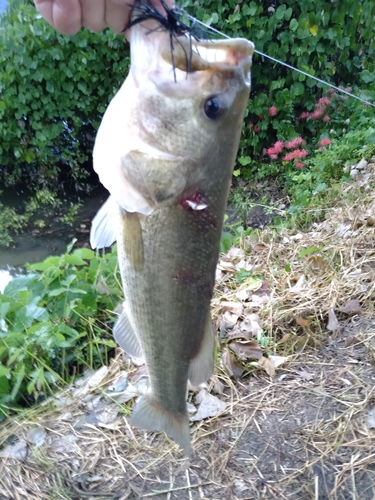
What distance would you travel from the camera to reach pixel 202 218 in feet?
3.97

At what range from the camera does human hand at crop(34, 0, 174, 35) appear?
129 cm

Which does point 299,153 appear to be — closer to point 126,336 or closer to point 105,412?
point 105,412

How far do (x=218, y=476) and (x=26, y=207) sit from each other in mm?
5156

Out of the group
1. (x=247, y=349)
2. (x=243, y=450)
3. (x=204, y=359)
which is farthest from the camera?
(x=247, y=349)

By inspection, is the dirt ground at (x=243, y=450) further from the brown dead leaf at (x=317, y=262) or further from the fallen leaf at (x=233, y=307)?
the brown dead leaf at (x=317, y=262)

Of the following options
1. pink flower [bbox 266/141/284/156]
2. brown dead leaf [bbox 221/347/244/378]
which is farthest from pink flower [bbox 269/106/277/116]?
brown dead leaf [bbox 221/347/244/378]

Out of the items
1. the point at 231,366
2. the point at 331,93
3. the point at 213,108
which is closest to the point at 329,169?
the point at 331,93

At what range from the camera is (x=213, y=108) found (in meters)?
1.16

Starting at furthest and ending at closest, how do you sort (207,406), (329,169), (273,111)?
(273,111) < (329,169) < (207,406)

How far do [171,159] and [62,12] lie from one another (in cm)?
64

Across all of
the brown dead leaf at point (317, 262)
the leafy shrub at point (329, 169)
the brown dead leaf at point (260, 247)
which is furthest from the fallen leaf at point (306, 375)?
the leafy shrub at point (329, 169)

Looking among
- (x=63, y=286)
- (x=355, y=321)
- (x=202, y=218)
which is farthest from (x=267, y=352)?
(x=202, y=218)

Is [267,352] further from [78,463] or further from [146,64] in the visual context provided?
[146,64]

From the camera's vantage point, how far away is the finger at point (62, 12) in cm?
136
